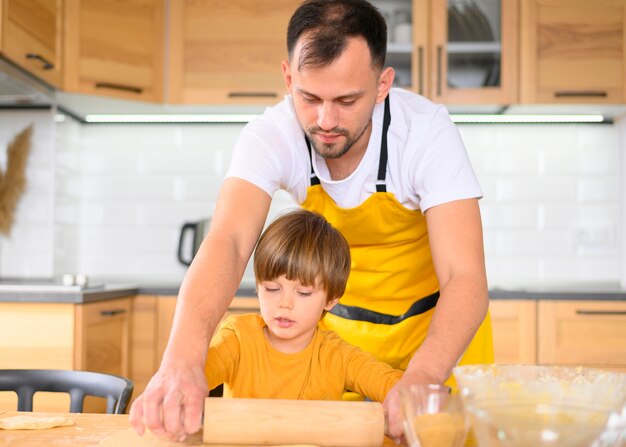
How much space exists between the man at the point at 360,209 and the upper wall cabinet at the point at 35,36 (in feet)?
4.22

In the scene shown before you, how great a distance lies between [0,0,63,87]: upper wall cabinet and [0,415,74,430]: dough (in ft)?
5.35

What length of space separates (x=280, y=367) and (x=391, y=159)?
0.47m

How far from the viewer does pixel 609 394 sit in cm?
69

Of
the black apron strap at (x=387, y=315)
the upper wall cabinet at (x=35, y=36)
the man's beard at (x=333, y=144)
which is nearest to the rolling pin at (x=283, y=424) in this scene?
the man's beard at (x=333, y=144)

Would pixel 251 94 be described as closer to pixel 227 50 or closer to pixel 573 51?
pixel 227 50

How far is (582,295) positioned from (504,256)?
578 millimetres

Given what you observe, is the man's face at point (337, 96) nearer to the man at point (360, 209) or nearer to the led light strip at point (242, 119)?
the man at point (360, 209)

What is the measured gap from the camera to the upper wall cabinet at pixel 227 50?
3.15 meters

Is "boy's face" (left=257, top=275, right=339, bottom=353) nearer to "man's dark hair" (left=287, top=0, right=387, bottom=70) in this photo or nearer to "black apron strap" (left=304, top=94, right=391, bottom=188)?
"black apron strap" (left=304, top=94, right=391, bottom=188)

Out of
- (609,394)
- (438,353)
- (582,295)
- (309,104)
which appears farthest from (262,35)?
(609,394)

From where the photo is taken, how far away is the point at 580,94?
10.2ft

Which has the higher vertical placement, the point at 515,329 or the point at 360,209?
the point at 360,209

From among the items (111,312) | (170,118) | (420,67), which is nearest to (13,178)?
(170,118)

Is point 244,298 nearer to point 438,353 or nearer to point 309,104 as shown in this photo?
point 309,104
